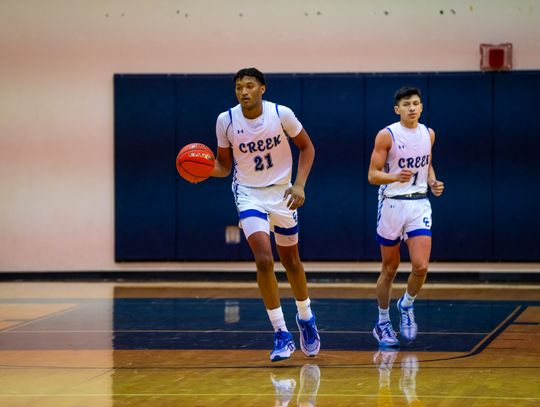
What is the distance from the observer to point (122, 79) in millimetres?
13555

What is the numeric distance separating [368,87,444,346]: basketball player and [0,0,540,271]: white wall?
5.33 m

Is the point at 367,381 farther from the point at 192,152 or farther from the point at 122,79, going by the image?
the point at 122,79

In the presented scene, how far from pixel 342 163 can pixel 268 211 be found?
6.04 metres

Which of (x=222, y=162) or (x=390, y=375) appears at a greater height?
(x=222, y=162)

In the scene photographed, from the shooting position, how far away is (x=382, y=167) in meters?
8.05

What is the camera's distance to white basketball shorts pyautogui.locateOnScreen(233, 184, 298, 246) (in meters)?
7.36

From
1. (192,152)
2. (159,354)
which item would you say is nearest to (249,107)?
(192,152)

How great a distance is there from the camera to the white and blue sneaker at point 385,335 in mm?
8094

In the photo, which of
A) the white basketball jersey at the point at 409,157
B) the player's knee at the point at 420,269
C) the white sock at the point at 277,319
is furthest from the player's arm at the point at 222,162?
the player's knee at the point at 420,269

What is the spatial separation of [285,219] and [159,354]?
52.2 inches

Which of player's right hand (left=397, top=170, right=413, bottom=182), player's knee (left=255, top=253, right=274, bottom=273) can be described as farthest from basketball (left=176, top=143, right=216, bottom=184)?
player's right hand (left=397, top=170, right=413, bottom=182)

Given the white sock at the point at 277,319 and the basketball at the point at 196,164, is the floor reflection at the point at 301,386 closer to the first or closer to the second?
the white sock at the point at 277,319

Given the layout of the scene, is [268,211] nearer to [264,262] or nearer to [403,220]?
[264,262]

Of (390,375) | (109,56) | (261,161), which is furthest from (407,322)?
(109,56)
